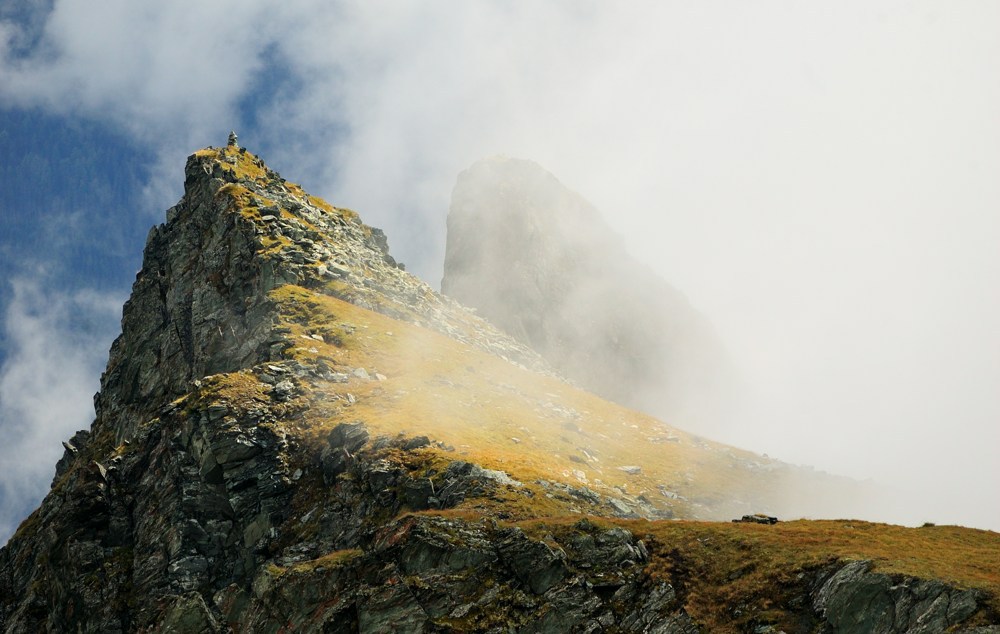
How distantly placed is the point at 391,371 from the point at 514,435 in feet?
54.7

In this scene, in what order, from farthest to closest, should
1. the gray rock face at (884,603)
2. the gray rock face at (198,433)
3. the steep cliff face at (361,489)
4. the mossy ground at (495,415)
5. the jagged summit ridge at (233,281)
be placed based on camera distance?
1. the jagged summit ridge at (233,281)
2. the mossy ground at (495,415)
3. the gray rock face at (198,433)
4. the steep cliff face at (361,489)
5. the gray rock face at (884,603)

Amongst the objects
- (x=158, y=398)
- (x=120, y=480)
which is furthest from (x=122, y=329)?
(x=120, y=480)

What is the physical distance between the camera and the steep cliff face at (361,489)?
37.2 m

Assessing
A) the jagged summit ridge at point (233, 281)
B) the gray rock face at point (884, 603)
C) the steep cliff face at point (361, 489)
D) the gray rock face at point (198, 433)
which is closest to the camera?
the gray rock face at point (884, 603)

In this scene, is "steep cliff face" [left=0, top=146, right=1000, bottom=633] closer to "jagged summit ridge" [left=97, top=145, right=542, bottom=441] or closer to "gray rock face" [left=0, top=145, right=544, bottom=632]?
"gray rock face" [left=0, top=145, right=544, bottom=632]

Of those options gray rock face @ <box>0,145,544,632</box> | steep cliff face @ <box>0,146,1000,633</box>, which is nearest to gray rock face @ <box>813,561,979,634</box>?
steep cliff face @ <box>0,146,1000,633</box>

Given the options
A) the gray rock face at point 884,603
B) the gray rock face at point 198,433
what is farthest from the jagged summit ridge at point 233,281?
the gray rock face at point 884,603

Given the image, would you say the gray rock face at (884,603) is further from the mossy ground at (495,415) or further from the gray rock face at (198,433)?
the mossy ground at (495,415)

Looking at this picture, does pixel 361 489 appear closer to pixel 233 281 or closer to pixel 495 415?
pixel 495 415

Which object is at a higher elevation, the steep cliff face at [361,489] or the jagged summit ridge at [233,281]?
the jagged summit ridge at [233,281]

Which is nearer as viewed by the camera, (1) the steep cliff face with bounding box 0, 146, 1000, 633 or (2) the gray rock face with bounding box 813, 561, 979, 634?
(2) the gray rock face with bounding box 813, 561, 979, 634

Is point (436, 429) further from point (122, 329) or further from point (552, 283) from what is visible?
point (552, 283)

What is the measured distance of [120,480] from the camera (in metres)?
69.5

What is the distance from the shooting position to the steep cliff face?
122ft
